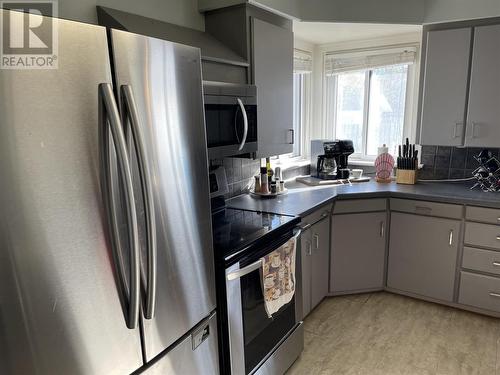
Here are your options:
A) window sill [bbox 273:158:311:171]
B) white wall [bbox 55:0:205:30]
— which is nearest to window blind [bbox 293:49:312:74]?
window sill [bbox 273:158:311:171]

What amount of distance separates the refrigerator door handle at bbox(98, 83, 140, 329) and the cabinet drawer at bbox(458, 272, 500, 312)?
2.44m

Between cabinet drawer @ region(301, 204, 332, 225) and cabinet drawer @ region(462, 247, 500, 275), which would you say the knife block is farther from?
cabinet drawer @ region(301, 204, 332, 225)

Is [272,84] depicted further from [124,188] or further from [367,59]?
[124,188]

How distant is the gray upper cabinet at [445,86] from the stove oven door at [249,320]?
1723mm

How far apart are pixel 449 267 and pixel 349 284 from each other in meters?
0.73

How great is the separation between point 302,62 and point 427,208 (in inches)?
68.3

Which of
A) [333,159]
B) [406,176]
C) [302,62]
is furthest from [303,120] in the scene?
[406,176]

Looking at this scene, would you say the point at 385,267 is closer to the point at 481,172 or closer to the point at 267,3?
the point at 481,172

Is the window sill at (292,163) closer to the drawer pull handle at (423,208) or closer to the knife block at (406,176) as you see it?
the knife block at (406,176)

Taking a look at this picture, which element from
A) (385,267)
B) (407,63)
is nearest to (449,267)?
(385,267)

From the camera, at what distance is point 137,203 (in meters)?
1.08

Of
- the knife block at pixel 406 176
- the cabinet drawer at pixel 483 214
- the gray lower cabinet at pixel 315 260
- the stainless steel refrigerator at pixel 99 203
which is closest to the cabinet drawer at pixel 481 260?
the cabinet drawer at pixel 483 214

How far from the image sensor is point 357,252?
278 cm

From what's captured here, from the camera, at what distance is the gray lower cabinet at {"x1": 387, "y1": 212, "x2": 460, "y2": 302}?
2.58m
